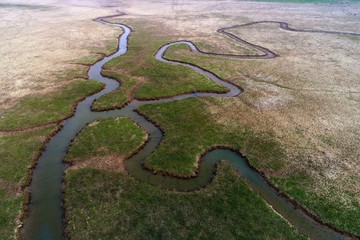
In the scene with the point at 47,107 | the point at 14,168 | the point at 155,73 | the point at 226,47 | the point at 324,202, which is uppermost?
the point at 226,47

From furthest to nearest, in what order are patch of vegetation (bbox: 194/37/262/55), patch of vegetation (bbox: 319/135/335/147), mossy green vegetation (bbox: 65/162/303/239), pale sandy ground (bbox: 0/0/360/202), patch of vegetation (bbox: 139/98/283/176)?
patch of vegetation (bbox: 194/37/262/55)
pale sandy ground (bbox: 0/0/360/202)
patch of vegetation (bbox: 319/135/335/147)
patch of vegetation (bbox: 139/98/283/176)
mossy green vegetation (bbox: 65/162/303/239)

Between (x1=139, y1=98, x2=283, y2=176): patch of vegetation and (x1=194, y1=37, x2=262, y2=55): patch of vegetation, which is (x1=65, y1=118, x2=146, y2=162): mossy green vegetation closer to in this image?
(x1=139, y1=98, x2=283, y2=176): patch of vegetation

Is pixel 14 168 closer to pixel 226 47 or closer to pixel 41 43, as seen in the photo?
pixel 41 43

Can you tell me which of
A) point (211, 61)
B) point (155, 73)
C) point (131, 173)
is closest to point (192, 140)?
point (131, 173)

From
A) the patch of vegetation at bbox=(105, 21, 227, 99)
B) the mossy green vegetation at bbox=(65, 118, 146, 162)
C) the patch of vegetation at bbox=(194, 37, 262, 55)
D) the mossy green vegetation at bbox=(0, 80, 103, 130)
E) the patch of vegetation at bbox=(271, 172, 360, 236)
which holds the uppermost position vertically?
the patch of vegetation at bbox=(194, 37, 262, 55)

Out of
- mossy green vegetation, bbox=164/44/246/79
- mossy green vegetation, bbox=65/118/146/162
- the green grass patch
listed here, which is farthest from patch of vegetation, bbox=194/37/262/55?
mossy green vegetation, bbox=65/118/146/162

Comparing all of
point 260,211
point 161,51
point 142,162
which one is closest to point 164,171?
point 142,162

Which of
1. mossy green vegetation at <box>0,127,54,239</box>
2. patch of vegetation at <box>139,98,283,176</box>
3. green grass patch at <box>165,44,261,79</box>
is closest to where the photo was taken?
mossy green vegetation at <box>0,127,54,239</box>
